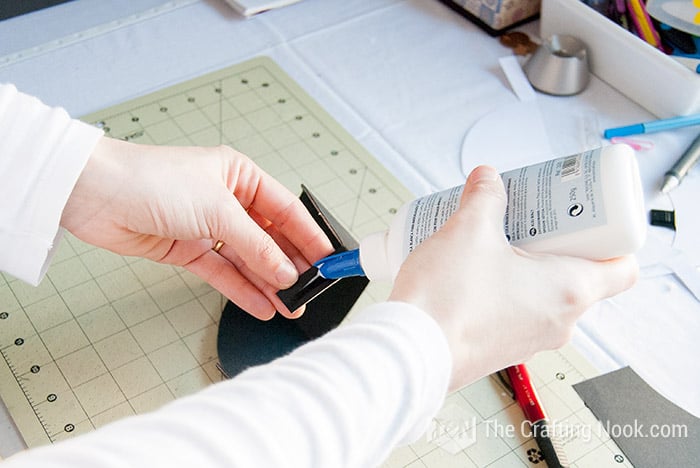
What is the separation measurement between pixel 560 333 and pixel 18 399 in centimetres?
43

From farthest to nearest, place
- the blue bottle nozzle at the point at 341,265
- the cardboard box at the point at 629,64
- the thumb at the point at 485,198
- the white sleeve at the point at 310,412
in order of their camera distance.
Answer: the cardboard box at the point at 629,64, the blue bottle nozzle at the point at 341,265, the thumb at the point at 485,198, the white sleeve at the point at 310,412

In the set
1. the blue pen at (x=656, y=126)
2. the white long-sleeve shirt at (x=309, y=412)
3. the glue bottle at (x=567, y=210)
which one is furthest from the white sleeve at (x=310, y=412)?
the blue pen at (x=656, y=126)

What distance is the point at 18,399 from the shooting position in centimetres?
65

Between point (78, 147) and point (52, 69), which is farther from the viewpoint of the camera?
point (52, 69)

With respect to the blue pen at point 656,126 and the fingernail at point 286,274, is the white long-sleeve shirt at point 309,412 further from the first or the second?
the blue pen at point 656,126

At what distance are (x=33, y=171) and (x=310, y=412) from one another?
12.5 inches

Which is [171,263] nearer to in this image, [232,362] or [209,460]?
[232,362]

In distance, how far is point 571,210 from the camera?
0.50 metres

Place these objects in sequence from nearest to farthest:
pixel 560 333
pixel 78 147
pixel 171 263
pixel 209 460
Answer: pixel 209 460 → pixel 560 333 → pixel 78 147 → pixel 171 263

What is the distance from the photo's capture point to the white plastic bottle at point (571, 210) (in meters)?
0.49

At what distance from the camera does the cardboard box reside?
2.95ft

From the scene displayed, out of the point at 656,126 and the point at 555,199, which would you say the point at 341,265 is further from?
the point at 656,126

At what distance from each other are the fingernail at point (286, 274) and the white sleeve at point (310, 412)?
210mm


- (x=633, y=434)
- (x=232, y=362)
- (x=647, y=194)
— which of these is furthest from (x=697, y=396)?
(x=232, y=362)
